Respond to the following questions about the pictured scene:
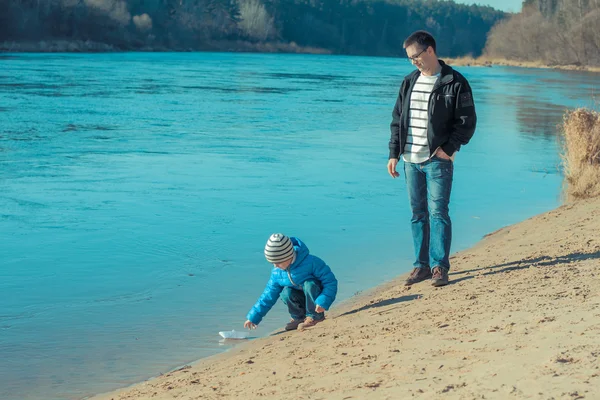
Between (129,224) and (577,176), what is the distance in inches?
212

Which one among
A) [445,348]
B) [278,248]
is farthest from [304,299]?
[445,348]

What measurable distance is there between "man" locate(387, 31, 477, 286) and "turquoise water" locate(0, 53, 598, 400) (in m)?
1.16

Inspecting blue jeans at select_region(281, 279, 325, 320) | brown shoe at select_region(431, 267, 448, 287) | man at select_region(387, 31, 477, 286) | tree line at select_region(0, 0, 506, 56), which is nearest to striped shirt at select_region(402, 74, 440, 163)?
man at select_region(387, 31, 477, 286)

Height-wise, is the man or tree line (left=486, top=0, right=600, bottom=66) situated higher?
tree line (left=486, top=0, right=600, bottom=66)

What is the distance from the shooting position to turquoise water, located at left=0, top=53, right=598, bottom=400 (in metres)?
5.62

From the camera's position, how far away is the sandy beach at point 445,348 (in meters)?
3.50

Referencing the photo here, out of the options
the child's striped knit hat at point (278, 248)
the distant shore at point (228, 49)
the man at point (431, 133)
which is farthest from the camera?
the distant shore at point (228, 49)

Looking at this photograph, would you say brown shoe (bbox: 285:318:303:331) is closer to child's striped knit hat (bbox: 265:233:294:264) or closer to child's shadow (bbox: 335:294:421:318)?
child's shadow (bbox: 335:294:421:318)

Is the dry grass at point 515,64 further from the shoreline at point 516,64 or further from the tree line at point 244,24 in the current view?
the tree line at point 244,24

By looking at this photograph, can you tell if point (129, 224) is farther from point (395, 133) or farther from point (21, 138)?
point (21, 138)

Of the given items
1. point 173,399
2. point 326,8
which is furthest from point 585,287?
point 326,8

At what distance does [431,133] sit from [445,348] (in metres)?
1.78

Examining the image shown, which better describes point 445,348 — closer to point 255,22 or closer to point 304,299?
point 304,299

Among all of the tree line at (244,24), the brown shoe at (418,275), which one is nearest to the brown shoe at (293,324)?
the brown shoe at (418,275)
